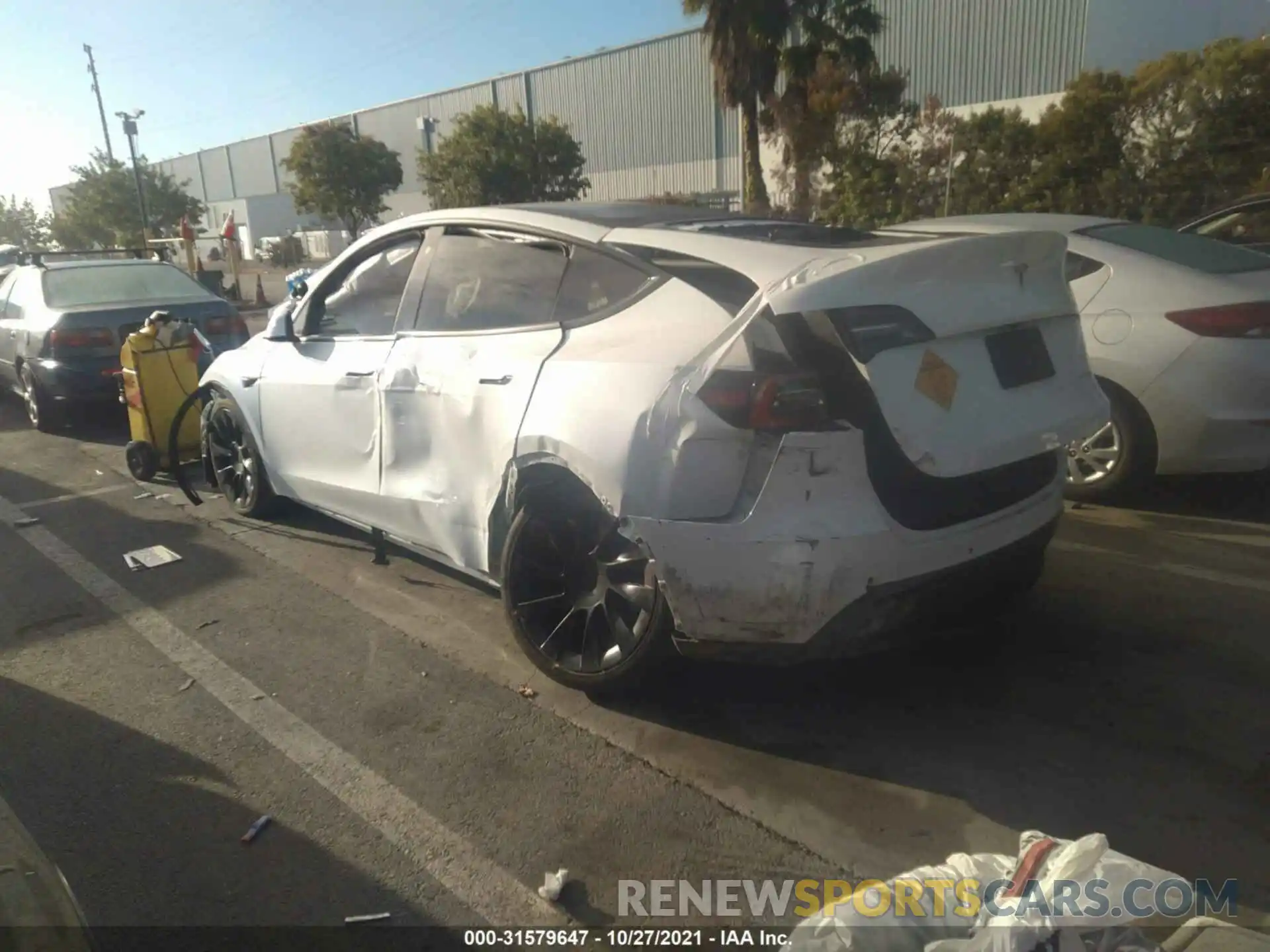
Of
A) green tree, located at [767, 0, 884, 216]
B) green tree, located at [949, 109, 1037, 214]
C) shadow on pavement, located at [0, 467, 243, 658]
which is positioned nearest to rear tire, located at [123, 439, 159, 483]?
shadow on pavement, located at [0, 467, 243, 658]

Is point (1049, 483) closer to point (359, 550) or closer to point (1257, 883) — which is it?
point (1257, 883)

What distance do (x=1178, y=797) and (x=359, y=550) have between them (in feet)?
13.0

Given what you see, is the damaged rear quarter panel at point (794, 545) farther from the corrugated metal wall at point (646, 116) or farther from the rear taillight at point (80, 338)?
the corrugated metal wall at point (646, 116)

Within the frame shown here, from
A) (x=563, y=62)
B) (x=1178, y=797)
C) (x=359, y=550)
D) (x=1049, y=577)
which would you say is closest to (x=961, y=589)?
(x=1178, y=797)

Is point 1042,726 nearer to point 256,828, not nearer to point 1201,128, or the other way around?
point 256,828

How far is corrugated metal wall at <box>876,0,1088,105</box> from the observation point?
24.7 metres

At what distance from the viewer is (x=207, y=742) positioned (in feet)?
10.8

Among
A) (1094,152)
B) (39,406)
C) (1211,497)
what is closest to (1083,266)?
(1211,497)

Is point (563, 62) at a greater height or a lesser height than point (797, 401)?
greater

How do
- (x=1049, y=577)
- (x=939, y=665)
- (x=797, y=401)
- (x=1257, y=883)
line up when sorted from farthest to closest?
(x=1049, y=577)
(x=939, y=665)
(x=797, y=401)
(x=1257, y=883)

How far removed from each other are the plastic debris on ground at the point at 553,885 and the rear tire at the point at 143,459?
523cm

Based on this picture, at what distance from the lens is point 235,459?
565cm

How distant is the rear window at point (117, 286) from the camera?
8.57 metres

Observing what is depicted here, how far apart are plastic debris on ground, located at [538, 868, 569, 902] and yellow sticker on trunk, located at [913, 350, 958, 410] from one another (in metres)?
1.69
